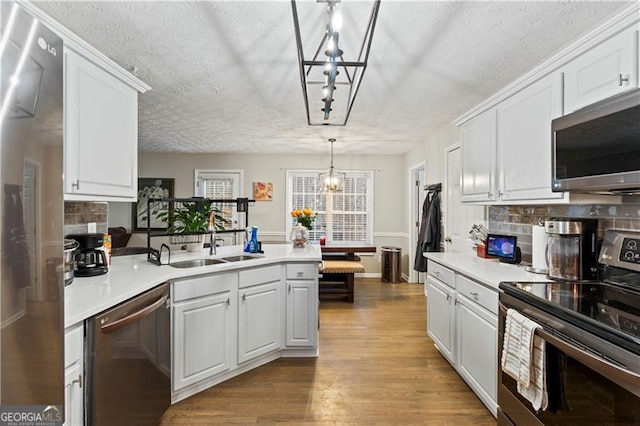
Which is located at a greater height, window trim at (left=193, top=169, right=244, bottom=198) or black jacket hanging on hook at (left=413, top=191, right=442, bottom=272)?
window trim at (left=193, top=169, right=244, bottom=198)

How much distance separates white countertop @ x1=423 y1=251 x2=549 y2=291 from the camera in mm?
2025

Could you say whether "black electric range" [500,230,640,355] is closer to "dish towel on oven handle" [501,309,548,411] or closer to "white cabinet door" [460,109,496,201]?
"dish towel on oven handle" [501,309,548,411]

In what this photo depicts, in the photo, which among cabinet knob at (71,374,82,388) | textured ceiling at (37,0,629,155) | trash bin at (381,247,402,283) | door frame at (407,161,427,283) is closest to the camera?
cabinet knob at (71,374,82,388)

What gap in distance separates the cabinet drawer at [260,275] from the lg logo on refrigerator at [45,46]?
1.80m

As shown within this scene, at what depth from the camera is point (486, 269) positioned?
2326 mm

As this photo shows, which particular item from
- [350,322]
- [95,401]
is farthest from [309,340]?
[95,401]

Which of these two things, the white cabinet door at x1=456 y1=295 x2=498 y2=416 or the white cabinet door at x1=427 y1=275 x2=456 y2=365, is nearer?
the white cabinet door at x1=456 y1=295 x2=498 y2=416

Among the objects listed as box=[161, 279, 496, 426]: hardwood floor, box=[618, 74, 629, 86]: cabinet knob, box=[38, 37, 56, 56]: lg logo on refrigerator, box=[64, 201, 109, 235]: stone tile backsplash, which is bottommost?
box=[161, 279, 496, 426]: hardwood floor

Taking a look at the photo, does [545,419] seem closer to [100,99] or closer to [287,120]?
[100,99]

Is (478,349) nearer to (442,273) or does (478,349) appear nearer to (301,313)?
(442,273)

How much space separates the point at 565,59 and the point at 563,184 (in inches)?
28.6

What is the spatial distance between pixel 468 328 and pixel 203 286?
74.6 inches

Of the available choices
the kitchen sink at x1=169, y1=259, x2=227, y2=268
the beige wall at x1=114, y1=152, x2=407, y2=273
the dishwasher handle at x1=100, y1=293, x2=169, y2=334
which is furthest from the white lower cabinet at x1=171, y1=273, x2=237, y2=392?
the beige wall at x1=114, y1=152, x2=407, y2=273

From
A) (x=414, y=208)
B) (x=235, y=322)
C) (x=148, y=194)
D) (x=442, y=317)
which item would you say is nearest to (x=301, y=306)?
(x=235, y=322)
